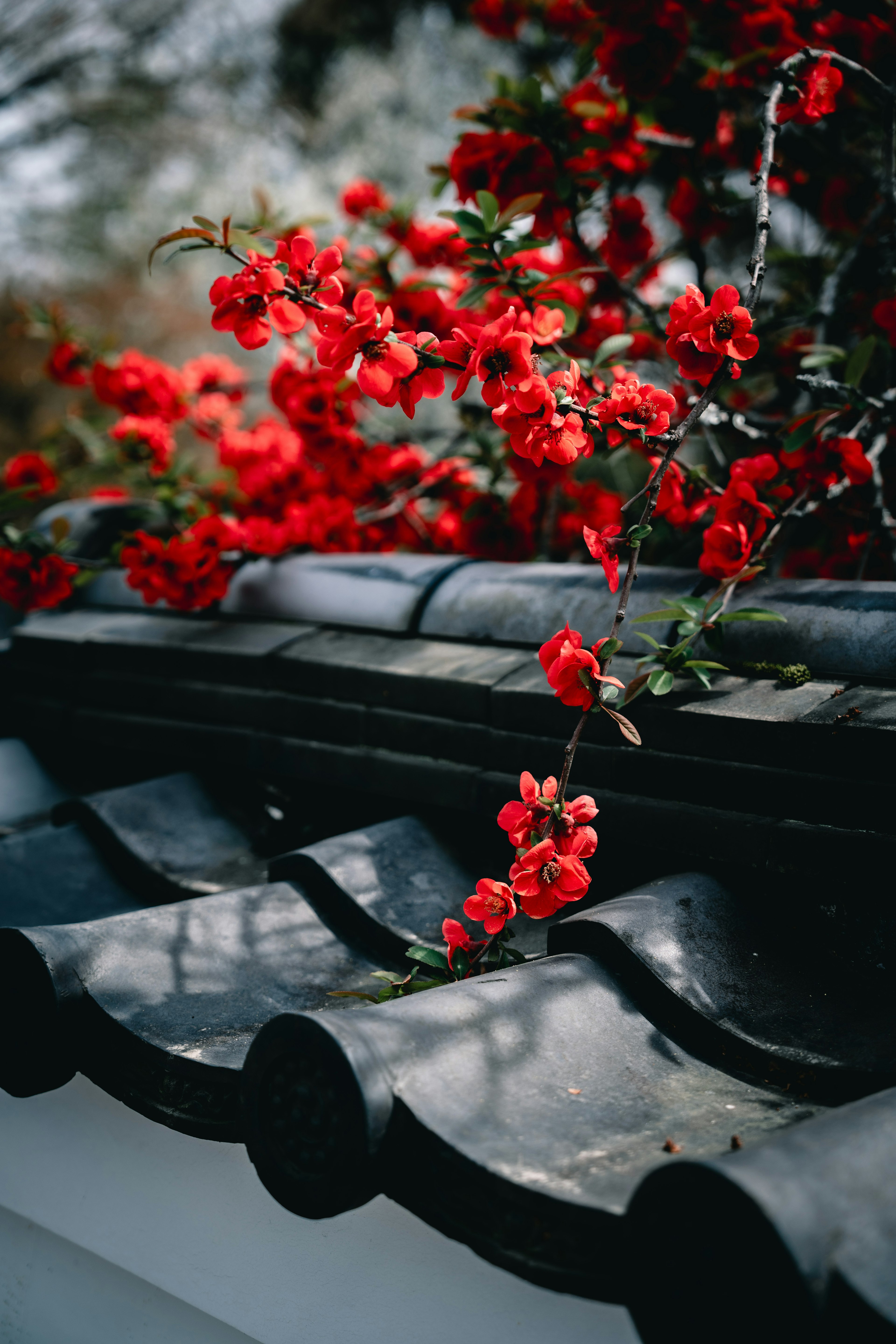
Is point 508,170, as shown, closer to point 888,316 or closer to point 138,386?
point 888,316

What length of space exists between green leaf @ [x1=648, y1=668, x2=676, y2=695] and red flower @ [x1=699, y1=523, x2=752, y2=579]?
0.26m

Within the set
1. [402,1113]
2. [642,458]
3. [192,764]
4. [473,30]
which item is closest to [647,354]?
[642,458]

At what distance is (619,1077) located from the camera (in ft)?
3.17

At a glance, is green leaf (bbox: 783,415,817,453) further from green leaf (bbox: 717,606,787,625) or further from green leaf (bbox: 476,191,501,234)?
green leaf (bbox: 476,191,501,234)

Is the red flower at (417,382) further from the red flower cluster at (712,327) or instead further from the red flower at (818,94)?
the red flower at (818,94)

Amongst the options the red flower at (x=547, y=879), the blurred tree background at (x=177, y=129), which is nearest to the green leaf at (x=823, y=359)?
the red flower at (x=547, y=879)

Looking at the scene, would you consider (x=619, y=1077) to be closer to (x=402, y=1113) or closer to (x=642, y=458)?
(x=402, y=1113)

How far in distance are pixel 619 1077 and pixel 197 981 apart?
0.57 m

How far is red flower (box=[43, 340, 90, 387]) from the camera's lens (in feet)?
8.96

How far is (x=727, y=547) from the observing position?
1483mm

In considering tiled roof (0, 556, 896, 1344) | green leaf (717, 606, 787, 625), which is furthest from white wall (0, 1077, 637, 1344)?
green leaf (717, 606, 787, 625)

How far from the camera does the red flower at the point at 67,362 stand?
2732mm

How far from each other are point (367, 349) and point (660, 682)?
0.60m

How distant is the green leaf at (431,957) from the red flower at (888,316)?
5.25ft
